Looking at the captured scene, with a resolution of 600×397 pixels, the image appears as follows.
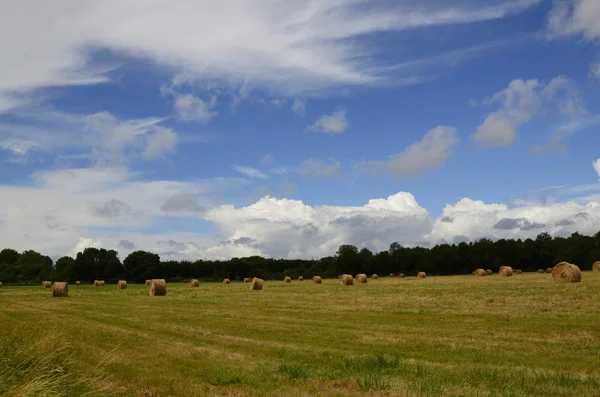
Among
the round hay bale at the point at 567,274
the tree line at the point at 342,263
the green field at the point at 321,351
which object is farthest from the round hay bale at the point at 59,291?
the tree line at the point at 342,263

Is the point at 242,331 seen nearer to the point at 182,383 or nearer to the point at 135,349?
the point at 135,349

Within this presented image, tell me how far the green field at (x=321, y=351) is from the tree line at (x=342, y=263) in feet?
280

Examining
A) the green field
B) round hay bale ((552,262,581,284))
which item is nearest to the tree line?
round hay bale ((552,262,581,284))

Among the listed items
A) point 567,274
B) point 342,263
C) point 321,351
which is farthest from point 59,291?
point 342,263

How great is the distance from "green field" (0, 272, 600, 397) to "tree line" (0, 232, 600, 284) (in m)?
85.2

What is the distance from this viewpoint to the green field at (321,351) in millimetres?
10195

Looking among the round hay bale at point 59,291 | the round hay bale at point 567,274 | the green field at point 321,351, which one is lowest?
the green field at point 321,351

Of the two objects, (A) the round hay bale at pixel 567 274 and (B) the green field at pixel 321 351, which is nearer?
(B) the green field at pixel 321 351

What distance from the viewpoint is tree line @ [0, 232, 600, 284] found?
11244 centimetres

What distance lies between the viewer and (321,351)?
1502 centimetres

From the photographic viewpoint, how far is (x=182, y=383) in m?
11.0

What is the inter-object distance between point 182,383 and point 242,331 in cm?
882

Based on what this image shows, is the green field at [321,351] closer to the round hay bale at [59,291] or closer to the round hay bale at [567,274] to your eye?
the round hay bale at [567,274]

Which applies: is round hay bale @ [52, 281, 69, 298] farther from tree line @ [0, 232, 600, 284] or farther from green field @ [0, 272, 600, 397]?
tree line @ [0, 232, 600, 284]
